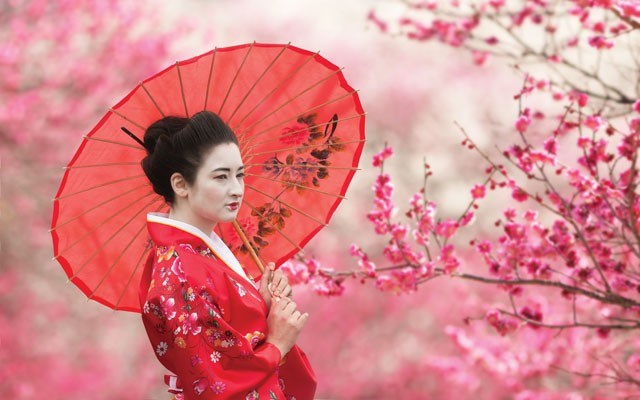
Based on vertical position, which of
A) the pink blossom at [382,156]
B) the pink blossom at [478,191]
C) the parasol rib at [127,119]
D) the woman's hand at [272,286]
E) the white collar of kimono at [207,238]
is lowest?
the woman's hand at [272,286]

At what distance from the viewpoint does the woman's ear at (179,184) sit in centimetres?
203

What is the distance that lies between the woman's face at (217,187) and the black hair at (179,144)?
19 millimetres

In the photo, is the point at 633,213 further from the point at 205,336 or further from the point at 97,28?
the point at 97,28

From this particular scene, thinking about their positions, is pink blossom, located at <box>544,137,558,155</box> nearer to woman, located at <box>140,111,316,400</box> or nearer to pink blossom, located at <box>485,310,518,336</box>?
pink blossom, located at <box>485,310,518,336</box>

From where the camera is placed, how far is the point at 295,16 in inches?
448

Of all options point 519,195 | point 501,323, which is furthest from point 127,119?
point 501,323

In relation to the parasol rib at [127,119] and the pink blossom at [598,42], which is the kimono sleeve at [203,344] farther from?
the pink blossom at [598,42]

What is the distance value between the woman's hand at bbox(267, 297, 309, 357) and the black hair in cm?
40

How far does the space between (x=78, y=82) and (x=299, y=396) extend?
19.0ft

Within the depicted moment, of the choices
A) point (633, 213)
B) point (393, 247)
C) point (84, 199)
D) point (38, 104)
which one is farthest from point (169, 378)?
point (38, 104)

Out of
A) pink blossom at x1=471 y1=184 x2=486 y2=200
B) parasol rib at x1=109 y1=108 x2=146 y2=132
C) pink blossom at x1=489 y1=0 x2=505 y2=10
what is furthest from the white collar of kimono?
pink blossom at x1=489 y1=0 x2=505 y2=10

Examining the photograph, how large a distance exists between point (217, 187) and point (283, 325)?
1.29 feet

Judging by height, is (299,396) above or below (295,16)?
below

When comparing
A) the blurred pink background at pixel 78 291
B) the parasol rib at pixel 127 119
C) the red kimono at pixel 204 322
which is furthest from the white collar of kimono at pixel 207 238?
the blurred pink background at pixel 78 291
